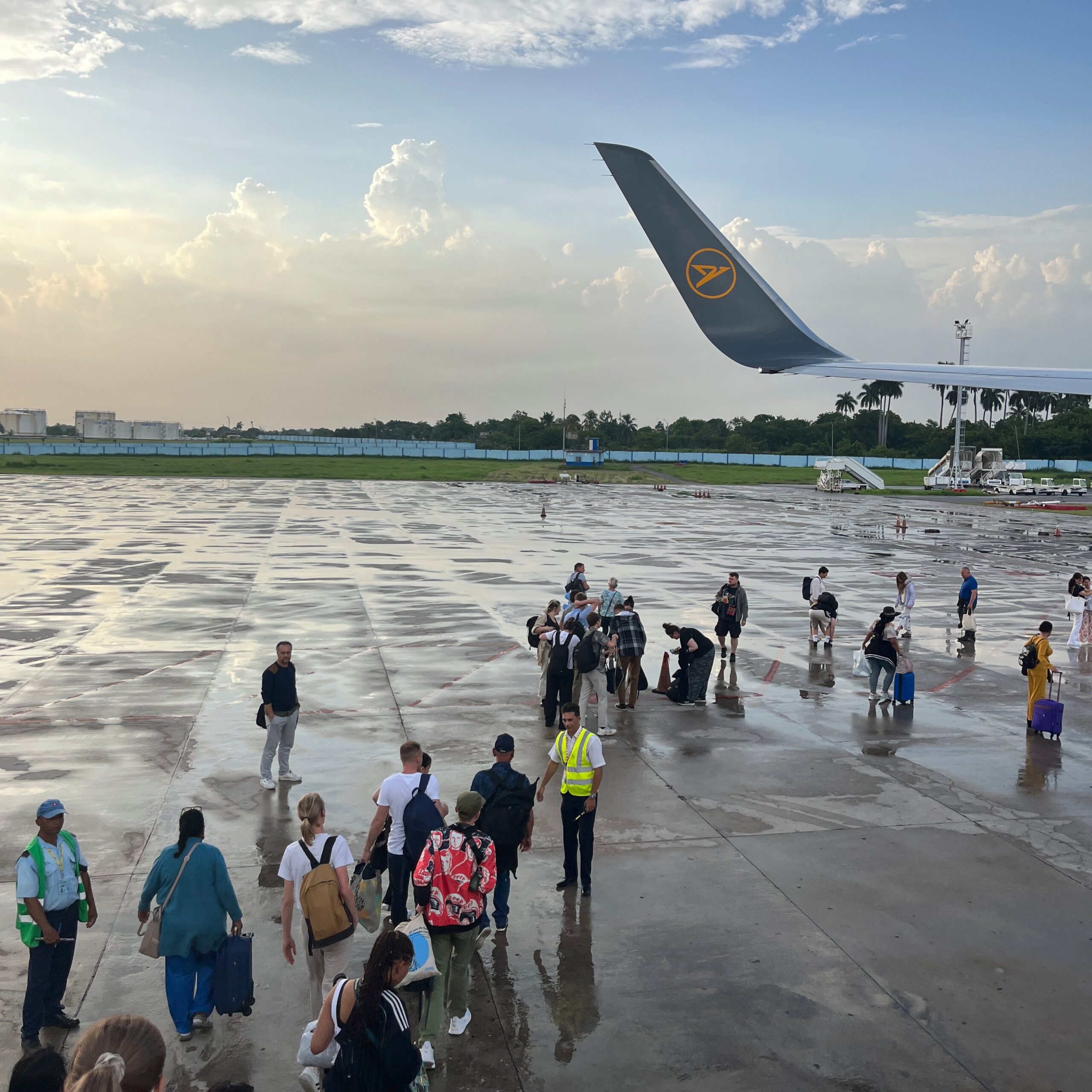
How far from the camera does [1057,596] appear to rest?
2748 centimetres

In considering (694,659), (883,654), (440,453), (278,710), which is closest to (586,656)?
(694,659)

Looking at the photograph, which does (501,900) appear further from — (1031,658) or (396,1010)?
(1031,658)

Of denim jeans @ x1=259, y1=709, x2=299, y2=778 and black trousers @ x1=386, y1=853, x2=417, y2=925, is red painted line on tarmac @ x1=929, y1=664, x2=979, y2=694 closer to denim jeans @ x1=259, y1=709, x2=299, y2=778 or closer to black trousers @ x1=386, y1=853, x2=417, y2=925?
denim jeans @ x1=259, y1=709, x2=299, y2=778

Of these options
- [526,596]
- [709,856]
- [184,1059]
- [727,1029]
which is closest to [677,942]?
[727,1029]

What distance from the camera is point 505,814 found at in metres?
7.63

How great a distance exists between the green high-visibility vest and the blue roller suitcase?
40.4 feet

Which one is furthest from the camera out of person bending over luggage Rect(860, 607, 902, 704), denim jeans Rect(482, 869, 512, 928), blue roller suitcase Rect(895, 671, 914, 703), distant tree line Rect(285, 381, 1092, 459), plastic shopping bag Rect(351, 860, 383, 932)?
distant tree line Rect(285, 381, 1092, 459)

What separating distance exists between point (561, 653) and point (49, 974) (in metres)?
7.46

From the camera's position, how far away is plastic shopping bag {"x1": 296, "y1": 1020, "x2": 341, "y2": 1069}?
484cm

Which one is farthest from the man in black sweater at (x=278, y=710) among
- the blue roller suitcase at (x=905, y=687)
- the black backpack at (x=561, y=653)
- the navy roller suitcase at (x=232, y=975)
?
the blue roller suitcase at (x=905, y=687)

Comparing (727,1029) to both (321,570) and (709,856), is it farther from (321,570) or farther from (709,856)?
(321,570)

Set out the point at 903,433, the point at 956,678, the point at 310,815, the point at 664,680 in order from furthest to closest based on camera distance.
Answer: the point at 903,433 → the point at 956,678 → the point at 664,680 → the point at 310,815

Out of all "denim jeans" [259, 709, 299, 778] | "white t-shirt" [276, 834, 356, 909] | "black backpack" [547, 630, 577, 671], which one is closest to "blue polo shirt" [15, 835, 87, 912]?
"white t-shirt" [276, 834, 356, 909]

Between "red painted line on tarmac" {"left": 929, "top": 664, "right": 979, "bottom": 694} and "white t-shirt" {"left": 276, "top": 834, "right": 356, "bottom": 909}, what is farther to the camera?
"red painted line on tarmac" {"left": 929, "top": 664, "right": 979, "bottom": 694}
